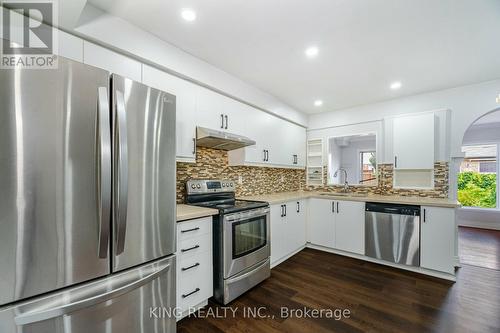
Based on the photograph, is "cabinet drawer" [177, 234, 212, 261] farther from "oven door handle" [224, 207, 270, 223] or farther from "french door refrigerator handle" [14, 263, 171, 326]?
"french door refrigerator handle" [14, 263, 171, 326]

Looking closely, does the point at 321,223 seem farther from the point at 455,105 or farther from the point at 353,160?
the point at 455,105

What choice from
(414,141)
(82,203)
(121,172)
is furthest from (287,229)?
(82,203)

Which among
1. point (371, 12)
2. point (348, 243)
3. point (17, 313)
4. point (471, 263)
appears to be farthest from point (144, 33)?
point (471, 263)

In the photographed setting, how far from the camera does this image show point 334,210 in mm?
3547

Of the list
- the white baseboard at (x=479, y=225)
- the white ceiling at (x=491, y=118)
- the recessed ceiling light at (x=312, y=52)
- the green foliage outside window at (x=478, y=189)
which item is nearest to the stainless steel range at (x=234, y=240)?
the recessed ceiling light at (x=312, y=52)

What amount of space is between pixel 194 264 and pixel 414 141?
→ 352cm

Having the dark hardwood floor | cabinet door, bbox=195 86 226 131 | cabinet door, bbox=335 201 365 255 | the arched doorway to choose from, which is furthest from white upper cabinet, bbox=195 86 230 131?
the arched doorway

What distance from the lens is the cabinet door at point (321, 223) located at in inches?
141

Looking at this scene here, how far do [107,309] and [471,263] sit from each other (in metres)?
4.41

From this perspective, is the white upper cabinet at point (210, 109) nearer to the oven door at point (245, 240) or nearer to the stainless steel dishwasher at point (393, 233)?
the oven door at point (245, 240)

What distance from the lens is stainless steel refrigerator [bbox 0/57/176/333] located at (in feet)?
3.13

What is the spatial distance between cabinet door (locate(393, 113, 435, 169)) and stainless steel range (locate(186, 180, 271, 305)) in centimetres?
238

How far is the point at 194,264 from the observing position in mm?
1941

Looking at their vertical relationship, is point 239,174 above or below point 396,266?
above
